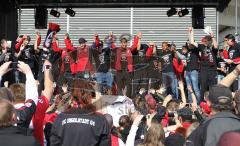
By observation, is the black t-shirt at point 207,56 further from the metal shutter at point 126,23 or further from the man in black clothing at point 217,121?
the man in black clothing at point 217,121

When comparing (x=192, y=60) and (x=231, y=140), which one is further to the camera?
(x=192, y=60)

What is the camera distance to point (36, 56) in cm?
1517

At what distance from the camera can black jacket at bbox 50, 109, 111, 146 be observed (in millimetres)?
4570

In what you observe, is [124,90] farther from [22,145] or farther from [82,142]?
[22,145]

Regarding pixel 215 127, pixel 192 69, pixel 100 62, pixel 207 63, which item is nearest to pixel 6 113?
pixel 215 127

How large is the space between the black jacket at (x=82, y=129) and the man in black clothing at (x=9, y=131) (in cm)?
96

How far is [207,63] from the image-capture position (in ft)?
45.7

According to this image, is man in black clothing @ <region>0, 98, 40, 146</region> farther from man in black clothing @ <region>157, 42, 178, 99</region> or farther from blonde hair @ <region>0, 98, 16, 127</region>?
man in black clothing @ <region>157, 42, 178, 99</region>

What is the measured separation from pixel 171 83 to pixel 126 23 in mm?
4492

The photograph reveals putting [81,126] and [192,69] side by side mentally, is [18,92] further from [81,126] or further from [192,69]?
[192,69]

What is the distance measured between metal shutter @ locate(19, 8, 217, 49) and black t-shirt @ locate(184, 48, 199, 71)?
3.79 m

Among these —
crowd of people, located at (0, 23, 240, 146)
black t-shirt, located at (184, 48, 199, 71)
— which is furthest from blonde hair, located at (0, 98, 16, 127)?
black t-shirt, located at (184, 48, 199, 71)

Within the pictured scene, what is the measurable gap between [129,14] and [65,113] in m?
13.8

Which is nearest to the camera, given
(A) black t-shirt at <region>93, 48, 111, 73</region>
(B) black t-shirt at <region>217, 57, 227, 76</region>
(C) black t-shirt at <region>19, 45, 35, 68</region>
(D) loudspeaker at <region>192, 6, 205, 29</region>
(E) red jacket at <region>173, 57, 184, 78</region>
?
(A) black t-shirt at <region>93, 48, 111, 73</region>
